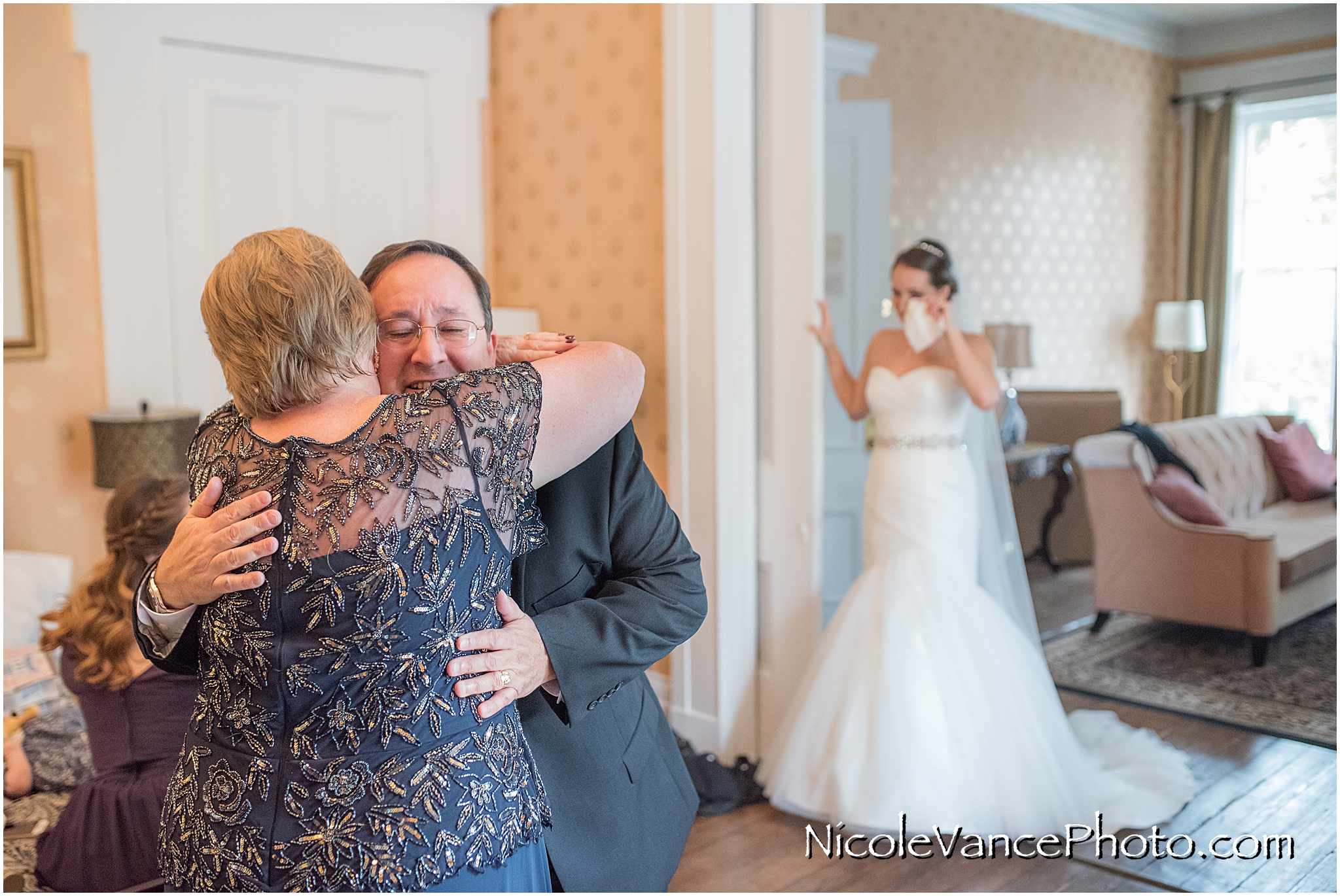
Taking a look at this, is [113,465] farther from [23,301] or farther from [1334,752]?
[1334,752]

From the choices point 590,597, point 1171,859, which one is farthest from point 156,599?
point 1171,859

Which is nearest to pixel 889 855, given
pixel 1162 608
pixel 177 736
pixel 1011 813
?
pixel 1011 813

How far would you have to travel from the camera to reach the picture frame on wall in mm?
3459

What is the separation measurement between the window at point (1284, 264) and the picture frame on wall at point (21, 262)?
3685 mm

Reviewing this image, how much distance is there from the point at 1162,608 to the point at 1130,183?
120 centimetres

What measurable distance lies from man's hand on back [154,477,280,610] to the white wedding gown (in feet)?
7.20

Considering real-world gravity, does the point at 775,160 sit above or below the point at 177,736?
above

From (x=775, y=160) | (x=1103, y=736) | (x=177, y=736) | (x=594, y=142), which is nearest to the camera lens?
(x=177, y=736)

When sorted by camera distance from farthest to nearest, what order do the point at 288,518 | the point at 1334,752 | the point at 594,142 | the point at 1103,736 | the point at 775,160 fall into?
the point at 594,142 < the point at 775,160 < the point at 1103,736 < the point at 1334,752 < the point at 288,518

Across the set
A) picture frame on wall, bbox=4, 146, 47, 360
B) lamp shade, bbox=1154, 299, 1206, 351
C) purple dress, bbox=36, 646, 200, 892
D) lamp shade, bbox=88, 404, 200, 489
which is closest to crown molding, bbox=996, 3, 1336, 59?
lamp shade, bbox=1154, 299, 1206, 351

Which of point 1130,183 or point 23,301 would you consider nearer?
point 1130,183

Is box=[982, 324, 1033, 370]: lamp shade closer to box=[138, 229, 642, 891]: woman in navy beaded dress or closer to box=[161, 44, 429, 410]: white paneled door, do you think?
box=[138, 229, 642, 891]: woman in navy beaded dress

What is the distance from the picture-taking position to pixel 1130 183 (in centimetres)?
285

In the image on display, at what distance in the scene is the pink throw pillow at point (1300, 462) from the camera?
2648 millimetres
